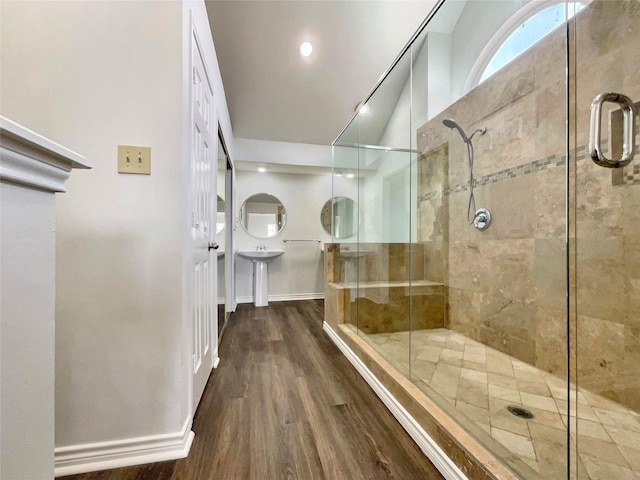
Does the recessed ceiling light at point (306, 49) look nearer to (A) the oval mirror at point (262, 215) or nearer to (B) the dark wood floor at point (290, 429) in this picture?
(A) the oval mirror at point (262, 215)

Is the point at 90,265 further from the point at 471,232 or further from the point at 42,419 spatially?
the point at 471,232

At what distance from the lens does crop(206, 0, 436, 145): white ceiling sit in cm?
272

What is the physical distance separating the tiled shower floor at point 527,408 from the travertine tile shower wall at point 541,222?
15cm

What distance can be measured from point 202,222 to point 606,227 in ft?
7.46

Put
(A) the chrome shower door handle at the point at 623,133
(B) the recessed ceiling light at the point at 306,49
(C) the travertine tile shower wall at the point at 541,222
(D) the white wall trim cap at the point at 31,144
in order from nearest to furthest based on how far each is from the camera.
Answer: (D) the white wall trim cap at the point at 31,144 < (A) the chrome shower door handle at the point at 623,133 < (C) the travertine tile shower wall at the point at 541,222 < (B) the recessed ceiling light at the point at 306,49

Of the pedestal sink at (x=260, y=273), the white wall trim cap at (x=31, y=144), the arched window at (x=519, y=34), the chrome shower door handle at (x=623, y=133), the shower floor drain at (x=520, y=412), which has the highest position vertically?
the arched window at (x=519, y=34)

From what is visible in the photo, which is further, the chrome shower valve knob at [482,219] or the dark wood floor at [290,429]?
the chrome shower valve knob at [482,219]

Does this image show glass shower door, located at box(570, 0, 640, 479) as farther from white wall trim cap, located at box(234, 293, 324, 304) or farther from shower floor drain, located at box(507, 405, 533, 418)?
white wall trim cap, located at box(234, 293, 324, 304)

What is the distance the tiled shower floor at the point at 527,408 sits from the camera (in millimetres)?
1074

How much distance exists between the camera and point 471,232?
243 cm

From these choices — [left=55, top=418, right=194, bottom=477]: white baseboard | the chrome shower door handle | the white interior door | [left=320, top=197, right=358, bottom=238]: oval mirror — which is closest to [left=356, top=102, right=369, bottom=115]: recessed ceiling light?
[left=320, top=197, right=358, bottom=238]: oval mirror

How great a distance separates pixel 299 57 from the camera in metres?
3.07

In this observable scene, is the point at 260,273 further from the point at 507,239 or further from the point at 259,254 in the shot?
the point at 507,239

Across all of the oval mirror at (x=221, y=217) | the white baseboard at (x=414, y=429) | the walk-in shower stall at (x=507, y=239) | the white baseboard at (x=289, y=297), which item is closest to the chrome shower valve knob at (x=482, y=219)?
the walk-in shower stall at (x=507, y=239)
